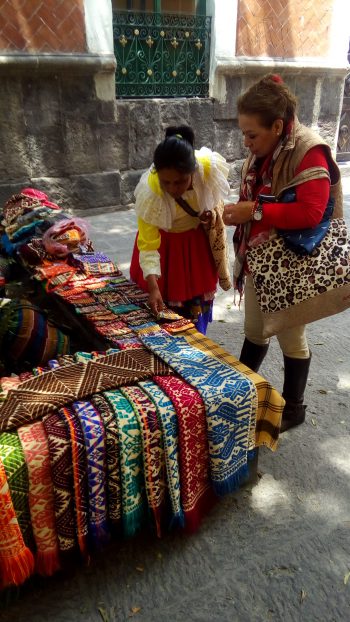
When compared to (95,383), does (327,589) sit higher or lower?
lower

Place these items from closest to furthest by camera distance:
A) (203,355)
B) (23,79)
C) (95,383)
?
(95,383) → (203,355) → (23,79)

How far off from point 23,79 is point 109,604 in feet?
17.9

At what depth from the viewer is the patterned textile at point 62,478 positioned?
159 centimetres

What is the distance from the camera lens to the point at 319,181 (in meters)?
1.90

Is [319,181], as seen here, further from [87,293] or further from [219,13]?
[219,13]

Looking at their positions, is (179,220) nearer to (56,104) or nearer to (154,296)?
(154,296)

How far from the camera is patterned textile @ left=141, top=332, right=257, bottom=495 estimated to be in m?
1.80

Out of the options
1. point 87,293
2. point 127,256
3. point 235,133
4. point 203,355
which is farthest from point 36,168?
point 203,355

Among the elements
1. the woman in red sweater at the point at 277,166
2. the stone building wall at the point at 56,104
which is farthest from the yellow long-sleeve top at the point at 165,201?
the stone building wall at the point at 56,104

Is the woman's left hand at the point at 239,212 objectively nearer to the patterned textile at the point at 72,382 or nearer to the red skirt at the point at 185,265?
the red skirt at the point at 185,265

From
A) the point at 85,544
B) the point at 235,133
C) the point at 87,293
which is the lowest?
the point at 85,544

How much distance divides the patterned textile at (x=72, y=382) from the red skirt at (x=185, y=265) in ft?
1.97

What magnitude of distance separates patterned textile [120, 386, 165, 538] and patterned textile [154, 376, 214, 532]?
0.08 meters

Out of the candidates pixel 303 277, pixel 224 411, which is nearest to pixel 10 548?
pixel 224 411
